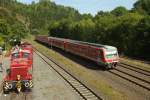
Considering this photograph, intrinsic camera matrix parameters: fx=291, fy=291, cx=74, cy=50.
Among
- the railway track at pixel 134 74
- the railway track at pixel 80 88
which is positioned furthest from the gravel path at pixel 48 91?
the railway track at pixel 134 74

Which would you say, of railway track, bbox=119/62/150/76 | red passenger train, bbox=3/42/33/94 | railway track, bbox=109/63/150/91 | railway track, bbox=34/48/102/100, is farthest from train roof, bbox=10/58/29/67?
railway track, bbox=119/62/150/76

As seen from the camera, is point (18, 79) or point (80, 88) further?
point (80, 88)

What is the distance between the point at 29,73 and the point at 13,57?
343 centimetres

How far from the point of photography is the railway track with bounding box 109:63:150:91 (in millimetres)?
25663

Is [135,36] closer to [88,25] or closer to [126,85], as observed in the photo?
[126,85]

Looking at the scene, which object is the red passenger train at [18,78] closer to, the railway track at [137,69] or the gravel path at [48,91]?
the gravel path at [48,91]

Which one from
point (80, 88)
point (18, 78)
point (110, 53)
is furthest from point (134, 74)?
point (18, 78)

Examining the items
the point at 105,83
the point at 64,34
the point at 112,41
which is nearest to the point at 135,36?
the point at 112,41

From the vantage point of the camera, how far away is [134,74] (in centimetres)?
3017

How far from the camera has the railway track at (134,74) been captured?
25.7 m

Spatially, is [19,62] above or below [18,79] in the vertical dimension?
above

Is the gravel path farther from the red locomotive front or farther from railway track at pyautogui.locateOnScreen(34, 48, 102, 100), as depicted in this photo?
the red locomotive front

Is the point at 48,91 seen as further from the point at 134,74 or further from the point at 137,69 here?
the point at 137,69

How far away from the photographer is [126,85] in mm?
25359
